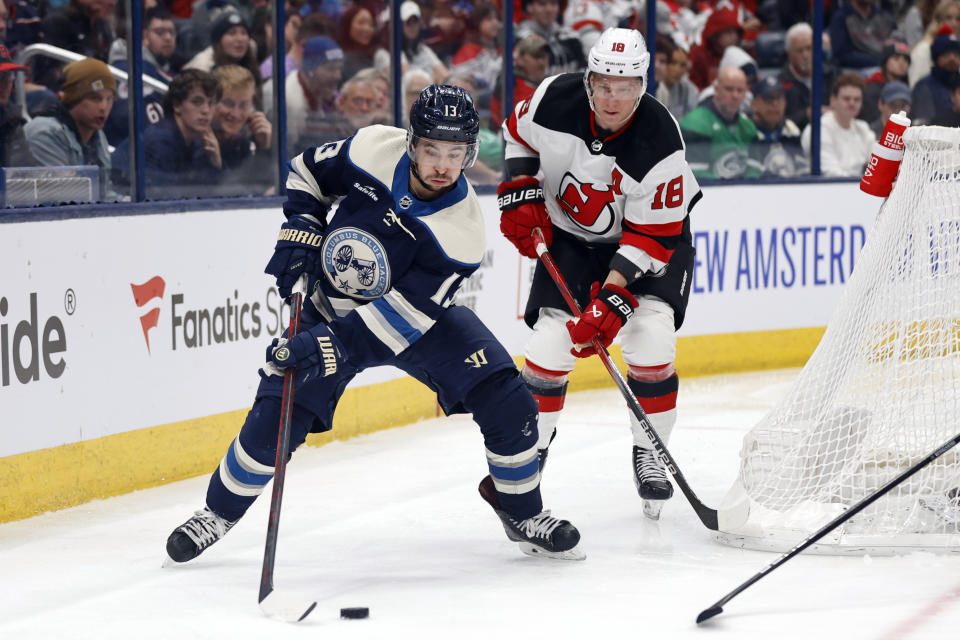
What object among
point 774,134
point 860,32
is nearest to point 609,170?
point 774,134

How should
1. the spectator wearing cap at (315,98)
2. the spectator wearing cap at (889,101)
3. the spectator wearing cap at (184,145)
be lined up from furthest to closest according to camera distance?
the spectator wearing cap at (889,101)
the spectator wearing cap at (315,98)
the spectator wearing cap at (184,145)

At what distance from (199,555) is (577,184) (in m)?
1.34

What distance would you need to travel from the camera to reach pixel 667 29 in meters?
6.41

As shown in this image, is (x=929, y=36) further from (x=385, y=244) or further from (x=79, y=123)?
(x=385, y=244)

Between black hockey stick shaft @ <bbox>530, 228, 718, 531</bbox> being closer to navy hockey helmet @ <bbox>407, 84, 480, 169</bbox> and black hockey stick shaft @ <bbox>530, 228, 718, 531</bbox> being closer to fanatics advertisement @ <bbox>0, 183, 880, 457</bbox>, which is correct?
navy hockey helmet @ <bbox>407, 84, 480, 169</bbox>

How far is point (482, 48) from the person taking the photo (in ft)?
19.0

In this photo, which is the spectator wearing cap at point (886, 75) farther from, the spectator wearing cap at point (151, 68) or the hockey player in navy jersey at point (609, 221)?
the spectator wearing cap at point (151, 68)

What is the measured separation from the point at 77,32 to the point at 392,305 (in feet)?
5.60

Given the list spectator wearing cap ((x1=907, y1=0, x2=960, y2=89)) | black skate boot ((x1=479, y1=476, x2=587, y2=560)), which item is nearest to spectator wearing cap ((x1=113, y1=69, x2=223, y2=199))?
black skate boot ((x1=479, y1=476, x2=587, y2=560))

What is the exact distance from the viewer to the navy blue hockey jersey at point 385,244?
2920mm

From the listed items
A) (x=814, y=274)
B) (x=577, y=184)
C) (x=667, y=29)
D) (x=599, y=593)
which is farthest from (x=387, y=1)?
(x=599, y=593)

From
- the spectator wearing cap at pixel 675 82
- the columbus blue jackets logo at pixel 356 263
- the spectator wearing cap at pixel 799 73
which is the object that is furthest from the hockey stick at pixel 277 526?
the spectator wearing cap at pixel 799 73

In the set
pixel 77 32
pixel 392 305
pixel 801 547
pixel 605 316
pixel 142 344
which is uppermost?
pixel 77 32

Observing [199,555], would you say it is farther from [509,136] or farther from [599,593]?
[509,136]
